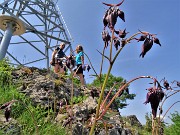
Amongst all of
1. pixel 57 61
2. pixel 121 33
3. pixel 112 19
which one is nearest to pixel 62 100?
pixel 57 61

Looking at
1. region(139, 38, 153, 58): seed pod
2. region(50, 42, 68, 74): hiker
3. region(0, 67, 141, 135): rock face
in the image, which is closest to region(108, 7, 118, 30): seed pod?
region(139, 38, 153, 58): seed pod

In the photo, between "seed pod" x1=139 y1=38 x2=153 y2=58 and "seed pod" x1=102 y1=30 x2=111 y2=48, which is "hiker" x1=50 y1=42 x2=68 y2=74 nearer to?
"seed pod" x1=102 y1=30 x2=111 y2=48

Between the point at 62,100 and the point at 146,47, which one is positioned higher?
the point at 62,100

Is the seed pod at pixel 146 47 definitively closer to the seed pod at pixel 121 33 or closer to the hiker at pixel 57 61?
the seed pod at pixel 121 33

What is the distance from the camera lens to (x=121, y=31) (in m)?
1.66

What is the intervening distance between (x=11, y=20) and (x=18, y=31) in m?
0.58

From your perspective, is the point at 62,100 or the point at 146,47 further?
the point at 62,100

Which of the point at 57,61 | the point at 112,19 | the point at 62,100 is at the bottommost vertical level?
the point at 112,19

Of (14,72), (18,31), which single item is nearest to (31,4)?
(18,31)

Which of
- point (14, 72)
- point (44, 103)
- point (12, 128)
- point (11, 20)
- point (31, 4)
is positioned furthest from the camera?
point (31, 4)

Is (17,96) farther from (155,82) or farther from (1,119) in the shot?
(155,82)

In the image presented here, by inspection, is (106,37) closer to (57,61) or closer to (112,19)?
(112,19)

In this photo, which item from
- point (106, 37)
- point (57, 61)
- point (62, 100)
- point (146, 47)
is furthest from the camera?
point (62, 100)

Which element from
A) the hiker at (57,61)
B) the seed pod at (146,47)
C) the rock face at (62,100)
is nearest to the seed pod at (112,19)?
the seed pod at (146,47)
